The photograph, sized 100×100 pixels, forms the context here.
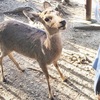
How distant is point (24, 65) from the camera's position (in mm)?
3840

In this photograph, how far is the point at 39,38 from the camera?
3.06 m

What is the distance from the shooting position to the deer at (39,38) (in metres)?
2.68

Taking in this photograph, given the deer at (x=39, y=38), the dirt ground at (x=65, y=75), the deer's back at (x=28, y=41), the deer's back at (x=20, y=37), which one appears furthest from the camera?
the dirt ground at (x=65, y=75)

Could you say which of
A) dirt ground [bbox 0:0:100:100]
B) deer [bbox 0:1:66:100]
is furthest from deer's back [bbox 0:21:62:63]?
dirt ground [bbox 0:0:100:100]

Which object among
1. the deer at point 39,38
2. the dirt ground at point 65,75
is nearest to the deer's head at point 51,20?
the deer at point 39,38

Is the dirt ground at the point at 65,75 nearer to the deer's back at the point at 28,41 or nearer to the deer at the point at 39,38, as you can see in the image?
the deer at the point at 39,38

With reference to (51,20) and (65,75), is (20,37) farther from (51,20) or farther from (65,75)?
(65,75)

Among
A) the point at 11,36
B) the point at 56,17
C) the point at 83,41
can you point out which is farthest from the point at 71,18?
the point at 56,17

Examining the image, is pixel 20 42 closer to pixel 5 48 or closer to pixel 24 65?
pixel 5 48

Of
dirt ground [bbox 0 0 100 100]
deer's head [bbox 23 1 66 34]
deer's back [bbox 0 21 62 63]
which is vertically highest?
deer's head [bbox 23 1 66 34]

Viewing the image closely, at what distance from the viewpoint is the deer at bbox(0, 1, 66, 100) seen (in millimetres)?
2681

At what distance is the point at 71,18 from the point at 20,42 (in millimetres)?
2634

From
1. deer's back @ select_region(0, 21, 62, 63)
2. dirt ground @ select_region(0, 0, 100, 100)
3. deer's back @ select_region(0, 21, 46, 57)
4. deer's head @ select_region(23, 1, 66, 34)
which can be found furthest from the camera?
dirt ground @ select_region(0, 0, 100, 100)

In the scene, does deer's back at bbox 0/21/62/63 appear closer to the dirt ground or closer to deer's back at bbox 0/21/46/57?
deer's back at bbox 0/21/46/57
